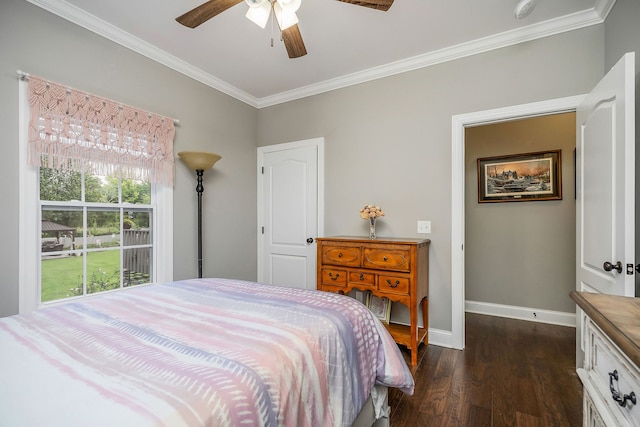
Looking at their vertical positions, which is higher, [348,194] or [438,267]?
[348,194]

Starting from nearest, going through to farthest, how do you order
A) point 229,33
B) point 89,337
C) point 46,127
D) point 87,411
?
point 87,411, point 89,337, point 46,127, point 229,33

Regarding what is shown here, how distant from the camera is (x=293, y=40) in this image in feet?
6.28

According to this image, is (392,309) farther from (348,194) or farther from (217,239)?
(217,239)

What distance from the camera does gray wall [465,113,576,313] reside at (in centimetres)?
318

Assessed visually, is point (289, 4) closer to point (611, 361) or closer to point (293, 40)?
point (293, 40)

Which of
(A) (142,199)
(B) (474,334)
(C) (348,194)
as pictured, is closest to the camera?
(A) (142,199)

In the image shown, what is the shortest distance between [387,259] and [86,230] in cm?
242

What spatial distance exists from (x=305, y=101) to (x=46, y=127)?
7.85 ft

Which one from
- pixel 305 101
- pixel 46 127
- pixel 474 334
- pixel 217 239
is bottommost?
pixel 474 334

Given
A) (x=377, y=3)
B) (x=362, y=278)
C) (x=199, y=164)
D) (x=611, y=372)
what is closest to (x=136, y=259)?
(x=199, y=164)

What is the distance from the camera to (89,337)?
103 centimetres

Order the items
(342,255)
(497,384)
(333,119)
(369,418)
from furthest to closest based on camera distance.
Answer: (333,119) → (342,255) → (497,384) → (369,418)

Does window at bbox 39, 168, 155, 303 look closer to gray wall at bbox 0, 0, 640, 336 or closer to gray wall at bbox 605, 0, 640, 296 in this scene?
gray wall at bbox 0, 0, 640, 336

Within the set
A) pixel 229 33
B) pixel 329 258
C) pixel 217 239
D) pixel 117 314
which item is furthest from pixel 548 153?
pixel 117 314
